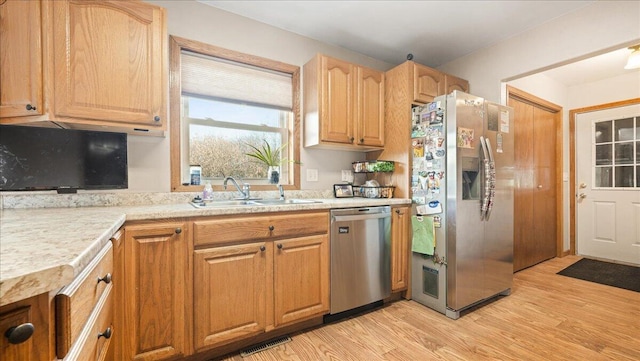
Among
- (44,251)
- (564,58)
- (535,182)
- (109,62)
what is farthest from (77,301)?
(535,182)

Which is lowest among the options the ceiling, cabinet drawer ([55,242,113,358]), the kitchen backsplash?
cabinet drawer ([55,242,113,358])

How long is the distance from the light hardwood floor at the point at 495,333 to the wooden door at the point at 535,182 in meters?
0.88

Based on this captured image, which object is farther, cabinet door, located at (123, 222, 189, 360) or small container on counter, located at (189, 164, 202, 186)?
small container on counter, located at (189, 164, 202, 186)

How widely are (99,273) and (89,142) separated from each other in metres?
1.22

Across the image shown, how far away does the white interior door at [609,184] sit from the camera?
3.45m

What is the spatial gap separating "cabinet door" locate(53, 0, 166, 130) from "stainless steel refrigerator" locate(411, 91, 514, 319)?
207 centimetres

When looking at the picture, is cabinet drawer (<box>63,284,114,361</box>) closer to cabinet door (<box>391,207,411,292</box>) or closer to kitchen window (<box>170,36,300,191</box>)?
kitchen window (<box>170,36,300,191</box>)

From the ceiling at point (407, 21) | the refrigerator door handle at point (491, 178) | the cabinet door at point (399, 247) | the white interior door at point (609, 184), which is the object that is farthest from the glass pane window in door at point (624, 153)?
the cabinet door at point (399, 247)

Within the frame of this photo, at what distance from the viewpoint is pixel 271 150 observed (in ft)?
8.48

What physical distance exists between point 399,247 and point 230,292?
147 cm

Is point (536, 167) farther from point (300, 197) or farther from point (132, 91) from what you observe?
A: point (132, 91)

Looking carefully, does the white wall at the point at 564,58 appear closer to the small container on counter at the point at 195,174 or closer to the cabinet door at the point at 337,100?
the cabinet door at the point at 337,100

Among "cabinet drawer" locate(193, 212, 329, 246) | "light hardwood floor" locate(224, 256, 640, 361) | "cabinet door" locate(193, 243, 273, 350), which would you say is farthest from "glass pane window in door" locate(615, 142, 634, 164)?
"cabinet door" locate(193, 243, 273, 350)

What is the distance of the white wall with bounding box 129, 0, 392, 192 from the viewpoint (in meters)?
1.99
